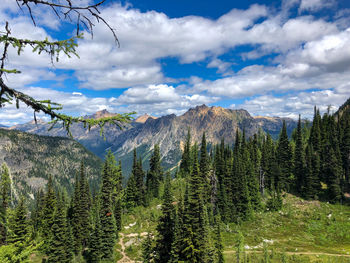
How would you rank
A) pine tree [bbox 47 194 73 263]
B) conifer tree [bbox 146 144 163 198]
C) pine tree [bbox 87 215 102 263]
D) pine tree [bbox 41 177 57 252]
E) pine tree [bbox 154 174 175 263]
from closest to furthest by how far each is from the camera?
pine tree [bbox 154 174 175 263] → pine tree [bbox 47 194 73 263] → pine tree [bbox 87 215 102 263] → pine tree [bbox 41 177 57 252] → conifer tree [bbox 146 144 163 198]

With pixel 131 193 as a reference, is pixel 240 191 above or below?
above

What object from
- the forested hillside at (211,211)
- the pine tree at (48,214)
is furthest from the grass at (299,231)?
the pine tree at (48,214)

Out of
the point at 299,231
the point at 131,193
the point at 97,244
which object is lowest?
the point at 299,231

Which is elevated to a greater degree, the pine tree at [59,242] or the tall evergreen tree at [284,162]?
the tall evergreen tree at [284,162]

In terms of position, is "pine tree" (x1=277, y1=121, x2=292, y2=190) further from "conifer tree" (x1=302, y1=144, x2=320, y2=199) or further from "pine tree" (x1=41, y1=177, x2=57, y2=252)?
"pine tree" (x1=41, y1=177, x2=57, y2=252)

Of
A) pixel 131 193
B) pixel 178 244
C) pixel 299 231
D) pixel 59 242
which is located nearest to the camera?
pixel 178 244

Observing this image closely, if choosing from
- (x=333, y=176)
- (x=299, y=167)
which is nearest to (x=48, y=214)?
(x=299, y=167)

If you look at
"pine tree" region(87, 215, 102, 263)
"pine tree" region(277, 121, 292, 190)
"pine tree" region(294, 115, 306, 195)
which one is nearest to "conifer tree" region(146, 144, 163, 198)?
"pine tree" region(87, 215, 102, 263)

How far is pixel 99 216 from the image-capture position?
50.2m

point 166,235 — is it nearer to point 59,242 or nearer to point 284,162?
point 59,242

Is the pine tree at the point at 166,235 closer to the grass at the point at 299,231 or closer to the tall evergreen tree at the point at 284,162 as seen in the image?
the grass at the point at 299,231

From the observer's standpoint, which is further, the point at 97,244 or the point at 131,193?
the point at 131,193

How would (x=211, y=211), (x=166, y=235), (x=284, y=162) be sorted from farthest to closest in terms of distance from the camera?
1. (x=284, y=162)
2. (x=211, y=211)
3. (x=166, y=235)

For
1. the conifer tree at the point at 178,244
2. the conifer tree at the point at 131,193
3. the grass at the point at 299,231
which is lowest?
the grass at the point at 299,231
